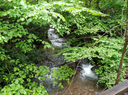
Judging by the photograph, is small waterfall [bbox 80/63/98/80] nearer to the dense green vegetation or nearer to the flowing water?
the flowing water

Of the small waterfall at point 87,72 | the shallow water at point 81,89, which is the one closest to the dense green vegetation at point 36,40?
the shallow water at point 81,89

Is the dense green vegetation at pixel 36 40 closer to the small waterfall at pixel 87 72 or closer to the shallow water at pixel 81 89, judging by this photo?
the shallow water at pixel 81 89

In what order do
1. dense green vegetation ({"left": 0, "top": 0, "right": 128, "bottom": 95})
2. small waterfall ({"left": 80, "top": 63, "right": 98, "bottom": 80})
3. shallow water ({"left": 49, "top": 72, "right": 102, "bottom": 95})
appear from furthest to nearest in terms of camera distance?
small waterfall ({"left": 80, "top": 63, "right": 98, "bottom": 80})
shallow water ({"left": 49, "top": 72, "right": 102, "bottom": 95})
dense green vegetation ({"left": 0, "top": 0, "right": 128, "bottom": 95})

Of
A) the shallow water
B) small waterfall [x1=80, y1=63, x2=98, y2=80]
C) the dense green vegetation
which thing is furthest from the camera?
small waterfall [x1=80, y1=63, x2=98, y2=80]

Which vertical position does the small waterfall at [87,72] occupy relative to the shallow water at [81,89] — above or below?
below

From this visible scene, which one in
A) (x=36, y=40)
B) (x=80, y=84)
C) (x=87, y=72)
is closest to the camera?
(x=36, y=40)

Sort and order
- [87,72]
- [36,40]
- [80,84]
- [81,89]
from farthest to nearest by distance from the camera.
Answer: [87,72], [80,84], [81,89], [36,40]

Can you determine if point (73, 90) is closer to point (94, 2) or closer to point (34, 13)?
point (34, 13)

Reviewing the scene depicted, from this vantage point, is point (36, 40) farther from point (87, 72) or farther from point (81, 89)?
point (87, 72)

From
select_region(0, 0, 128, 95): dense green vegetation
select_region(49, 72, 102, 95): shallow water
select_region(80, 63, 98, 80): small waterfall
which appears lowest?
select_region(80, 63, 98, 80): small waterfall

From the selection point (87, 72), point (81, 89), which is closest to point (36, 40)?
point (81, 89)

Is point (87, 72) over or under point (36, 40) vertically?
under

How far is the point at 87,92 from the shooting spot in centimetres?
342

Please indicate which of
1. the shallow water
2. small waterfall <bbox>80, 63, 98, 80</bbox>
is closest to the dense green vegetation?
the shallow water
